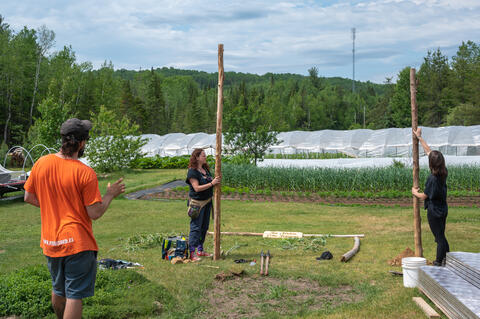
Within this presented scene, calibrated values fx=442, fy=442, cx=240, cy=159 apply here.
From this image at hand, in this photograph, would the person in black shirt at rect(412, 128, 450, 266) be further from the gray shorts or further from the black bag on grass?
the gray shorts

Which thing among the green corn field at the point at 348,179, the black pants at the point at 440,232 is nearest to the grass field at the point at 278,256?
the black pants at the point at 440,232

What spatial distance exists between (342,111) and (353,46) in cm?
1570

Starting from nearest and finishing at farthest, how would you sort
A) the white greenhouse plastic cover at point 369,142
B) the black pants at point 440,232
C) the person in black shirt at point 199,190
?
the black pants at point 440,232 < the person in black shirt at point 199,190 < the white greenhouse plastic cover at point 369,142

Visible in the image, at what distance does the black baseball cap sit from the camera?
137 inches

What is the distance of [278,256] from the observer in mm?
7398

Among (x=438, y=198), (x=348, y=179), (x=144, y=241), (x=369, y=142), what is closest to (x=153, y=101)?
(x=369, y=142)

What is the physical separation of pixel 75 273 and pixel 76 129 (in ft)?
3.66

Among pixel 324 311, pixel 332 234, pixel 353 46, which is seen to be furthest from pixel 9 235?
pixel 353 46

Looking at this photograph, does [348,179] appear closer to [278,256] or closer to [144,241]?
[278,256]

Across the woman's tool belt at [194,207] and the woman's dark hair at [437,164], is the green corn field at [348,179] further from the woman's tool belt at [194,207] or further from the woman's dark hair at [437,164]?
the woman's dark hair at [437,164]

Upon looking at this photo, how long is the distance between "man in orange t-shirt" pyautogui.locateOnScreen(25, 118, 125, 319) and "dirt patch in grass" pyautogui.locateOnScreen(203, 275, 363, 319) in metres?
1.85

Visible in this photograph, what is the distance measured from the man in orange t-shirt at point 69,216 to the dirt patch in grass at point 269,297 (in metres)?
1.85

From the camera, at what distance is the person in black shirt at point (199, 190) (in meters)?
7.04

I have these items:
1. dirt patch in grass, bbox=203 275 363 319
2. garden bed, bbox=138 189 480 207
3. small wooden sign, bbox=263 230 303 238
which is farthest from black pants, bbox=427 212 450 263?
garden bed, bbox=138 189 480 207
